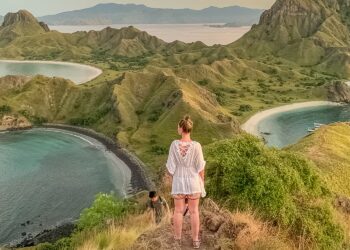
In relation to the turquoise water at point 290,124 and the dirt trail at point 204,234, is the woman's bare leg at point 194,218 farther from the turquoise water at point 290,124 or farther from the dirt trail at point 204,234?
the turquoise water at point 290,124

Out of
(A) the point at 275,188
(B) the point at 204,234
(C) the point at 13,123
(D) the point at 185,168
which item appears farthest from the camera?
(C) the point at 13,123

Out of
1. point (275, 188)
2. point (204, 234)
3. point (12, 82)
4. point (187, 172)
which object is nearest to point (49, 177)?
point (12, 82)

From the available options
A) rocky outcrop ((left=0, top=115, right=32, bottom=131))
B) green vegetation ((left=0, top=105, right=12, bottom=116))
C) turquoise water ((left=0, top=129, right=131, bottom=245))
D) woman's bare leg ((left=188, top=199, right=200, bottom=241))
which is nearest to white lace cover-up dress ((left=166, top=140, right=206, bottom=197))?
woman's bare leg ((left=188, top=199, right=200, bottom=241))

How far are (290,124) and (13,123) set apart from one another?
345 feet

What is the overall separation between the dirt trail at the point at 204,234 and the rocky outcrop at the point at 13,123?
5780 inches

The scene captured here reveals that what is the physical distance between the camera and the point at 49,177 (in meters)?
112

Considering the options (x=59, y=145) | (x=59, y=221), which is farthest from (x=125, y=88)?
(x=59, y=221)

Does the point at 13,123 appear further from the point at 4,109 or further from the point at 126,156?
the point at 126,156

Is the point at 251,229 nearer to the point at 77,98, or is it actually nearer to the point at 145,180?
the point at 145,180

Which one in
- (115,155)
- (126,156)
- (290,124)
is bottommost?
(290,124)

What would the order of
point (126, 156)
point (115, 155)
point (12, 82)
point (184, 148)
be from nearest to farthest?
point (184, 148) → point (126, 156) → point (115, 155) → point (12, 82)

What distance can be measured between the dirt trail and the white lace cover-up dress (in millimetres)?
1979

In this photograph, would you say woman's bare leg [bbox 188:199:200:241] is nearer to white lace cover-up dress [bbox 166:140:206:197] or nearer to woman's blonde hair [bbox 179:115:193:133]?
white lace cover-up dress [bbox 166:140:206:197]

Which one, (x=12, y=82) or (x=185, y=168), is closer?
(x=185, y=168)
